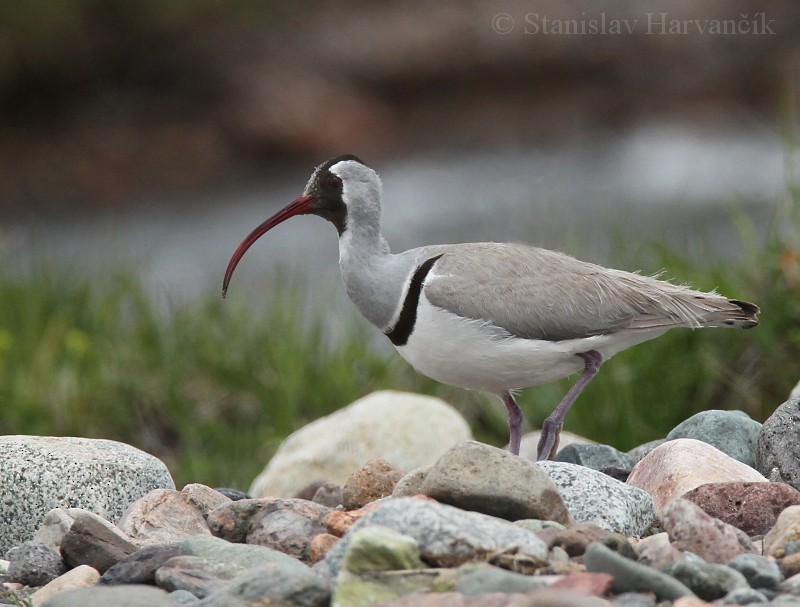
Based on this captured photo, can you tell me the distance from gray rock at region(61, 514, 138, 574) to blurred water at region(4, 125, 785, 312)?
27.1ft

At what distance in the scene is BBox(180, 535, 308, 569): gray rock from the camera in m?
3.92

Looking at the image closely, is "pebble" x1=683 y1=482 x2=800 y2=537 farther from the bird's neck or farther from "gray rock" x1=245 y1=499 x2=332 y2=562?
the bird's neck

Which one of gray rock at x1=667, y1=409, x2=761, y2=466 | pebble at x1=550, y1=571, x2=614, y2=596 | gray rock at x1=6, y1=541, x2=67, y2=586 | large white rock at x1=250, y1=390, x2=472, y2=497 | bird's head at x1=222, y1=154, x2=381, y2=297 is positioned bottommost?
large white rock at x1=250, y1=390, x2=472, y2=497

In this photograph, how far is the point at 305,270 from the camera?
10492 millimetres

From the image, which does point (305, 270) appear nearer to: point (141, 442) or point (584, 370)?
point (141, 442)

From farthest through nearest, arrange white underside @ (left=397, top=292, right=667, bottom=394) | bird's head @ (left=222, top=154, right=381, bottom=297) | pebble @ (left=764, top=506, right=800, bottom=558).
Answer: bird's head @ (left=222, top=154, right=381, bottom=297) < white underside @ (left=397, top=292, right=667, bottom=394) < pebble @ (left=764, top=506, right=800, bottom=558)

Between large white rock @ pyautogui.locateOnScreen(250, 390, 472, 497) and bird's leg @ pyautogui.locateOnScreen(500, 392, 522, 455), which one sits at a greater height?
bird's leg @ pyautogui.locateOnScreen(500, 392, 522, 455)

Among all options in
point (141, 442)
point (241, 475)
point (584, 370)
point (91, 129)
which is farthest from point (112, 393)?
point (91, 129)

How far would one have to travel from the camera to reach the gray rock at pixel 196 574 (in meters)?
3.71

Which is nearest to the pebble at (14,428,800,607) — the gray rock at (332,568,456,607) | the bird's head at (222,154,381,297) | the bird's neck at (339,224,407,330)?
the gray rock at (332,568,456,607)

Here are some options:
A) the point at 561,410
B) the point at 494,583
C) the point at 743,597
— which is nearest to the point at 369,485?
the point at 561,410

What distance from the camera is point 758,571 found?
351 centimetres

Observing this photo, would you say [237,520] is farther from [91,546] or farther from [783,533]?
[783,533]

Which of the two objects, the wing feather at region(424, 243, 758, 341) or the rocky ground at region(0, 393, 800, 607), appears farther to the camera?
the wing feather at region(424, 243, 758, 341)
